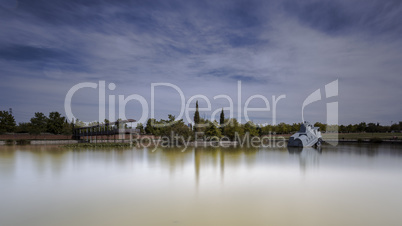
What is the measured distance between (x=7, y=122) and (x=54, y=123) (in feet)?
27.7

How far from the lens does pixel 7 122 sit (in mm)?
53094

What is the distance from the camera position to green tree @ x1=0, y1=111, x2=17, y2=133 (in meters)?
52.1

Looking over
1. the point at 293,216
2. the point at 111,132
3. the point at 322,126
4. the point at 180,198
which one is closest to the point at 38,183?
the point at 180,198

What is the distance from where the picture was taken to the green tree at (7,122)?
5209 centimetres

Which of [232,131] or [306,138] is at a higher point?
[232,131]

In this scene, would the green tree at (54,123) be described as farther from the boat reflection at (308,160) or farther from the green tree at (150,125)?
the boat reflection at (308,160)

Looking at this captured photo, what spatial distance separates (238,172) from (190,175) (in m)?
2.92

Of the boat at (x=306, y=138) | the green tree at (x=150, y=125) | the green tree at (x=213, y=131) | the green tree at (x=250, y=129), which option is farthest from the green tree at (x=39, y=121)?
the boat at (x=306, y=138)

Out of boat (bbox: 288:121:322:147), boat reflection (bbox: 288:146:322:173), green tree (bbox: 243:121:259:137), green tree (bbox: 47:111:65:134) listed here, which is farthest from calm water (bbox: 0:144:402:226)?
green tree (bbox: 47:111:65:134)

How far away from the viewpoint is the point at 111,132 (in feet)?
138

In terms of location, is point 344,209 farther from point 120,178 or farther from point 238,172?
point 120,178

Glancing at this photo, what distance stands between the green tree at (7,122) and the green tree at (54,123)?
664 centimetres

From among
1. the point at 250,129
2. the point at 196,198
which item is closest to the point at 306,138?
the point at 250,129

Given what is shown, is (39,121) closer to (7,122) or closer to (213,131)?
(7,122)
